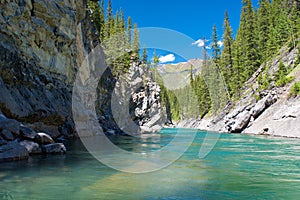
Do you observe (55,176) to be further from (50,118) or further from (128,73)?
(128,73)

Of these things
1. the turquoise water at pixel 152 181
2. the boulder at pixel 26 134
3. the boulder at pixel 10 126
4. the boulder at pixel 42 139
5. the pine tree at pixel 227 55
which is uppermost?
the pine tree at pixel 227 55

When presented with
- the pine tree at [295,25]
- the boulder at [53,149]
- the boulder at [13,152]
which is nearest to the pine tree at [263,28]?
the pine tree at [295,25]

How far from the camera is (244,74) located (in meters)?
51.9

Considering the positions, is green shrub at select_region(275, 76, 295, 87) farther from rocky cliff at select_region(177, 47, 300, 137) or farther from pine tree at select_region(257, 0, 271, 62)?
pine tree at select_region(257, 0, 271, 62)

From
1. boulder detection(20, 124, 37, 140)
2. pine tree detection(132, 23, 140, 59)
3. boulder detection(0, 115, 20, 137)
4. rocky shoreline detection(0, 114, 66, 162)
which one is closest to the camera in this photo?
rocky shoreline detection(0, 114, 66, 162)

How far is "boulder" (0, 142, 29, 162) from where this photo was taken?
1127 centimetres

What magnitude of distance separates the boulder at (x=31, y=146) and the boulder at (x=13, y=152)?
0.81m

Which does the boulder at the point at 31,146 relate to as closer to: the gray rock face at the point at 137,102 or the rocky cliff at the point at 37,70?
the rocky cliff at the point at 37,70

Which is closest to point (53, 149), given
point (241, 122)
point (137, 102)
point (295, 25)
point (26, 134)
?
point (26, 134)

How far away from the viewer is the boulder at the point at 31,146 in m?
13.2

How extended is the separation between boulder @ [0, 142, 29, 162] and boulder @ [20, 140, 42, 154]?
2.65 feet

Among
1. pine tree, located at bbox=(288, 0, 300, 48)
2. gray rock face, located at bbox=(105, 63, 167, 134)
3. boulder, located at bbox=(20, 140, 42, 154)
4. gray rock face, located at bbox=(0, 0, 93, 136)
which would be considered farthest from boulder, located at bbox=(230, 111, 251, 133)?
boulder, located at bbox=(20, 140, 42, 154)

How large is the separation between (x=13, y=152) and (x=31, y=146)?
69.2 inches

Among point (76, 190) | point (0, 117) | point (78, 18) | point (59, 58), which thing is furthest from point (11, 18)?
point (76, 190)
